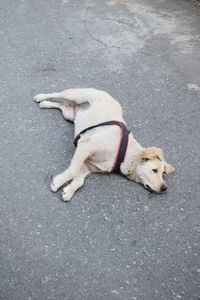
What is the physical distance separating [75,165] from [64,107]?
3.77 feet

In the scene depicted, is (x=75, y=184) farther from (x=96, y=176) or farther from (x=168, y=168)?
(x=168, y=168)

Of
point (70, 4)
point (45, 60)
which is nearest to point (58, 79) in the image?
point (45, 60)

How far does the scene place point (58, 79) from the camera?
16.8 feet

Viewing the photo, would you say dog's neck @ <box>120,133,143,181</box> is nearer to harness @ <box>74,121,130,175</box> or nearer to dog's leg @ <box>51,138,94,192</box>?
harness @ <box>74,121,130,175</box>

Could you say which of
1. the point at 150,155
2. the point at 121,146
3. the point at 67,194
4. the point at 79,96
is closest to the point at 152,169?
the point at 150,155

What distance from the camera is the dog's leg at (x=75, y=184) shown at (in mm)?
3521

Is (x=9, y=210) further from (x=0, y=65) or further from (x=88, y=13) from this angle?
(x=88, y=13)

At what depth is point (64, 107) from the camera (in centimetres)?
455

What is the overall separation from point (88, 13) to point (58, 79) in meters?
2.32

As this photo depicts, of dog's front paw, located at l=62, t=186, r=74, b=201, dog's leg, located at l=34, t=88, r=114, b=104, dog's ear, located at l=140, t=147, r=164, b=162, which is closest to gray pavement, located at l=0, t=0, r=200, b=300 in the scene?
dog's front paw, located at l=62, t=186, r=74, b=201

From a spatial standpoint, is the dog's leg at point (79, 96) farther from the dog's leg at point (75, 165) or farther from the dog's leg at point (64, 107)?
the dog's leg at point (75, 165)

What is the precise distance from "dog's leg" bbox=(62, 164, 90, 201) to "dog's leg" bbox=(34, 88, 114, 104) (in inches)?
35.0

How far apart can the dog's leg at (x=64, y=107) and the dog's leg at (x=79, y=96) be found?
0.08 metres

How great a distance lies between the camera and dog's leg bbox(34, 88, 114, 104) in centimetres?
430
